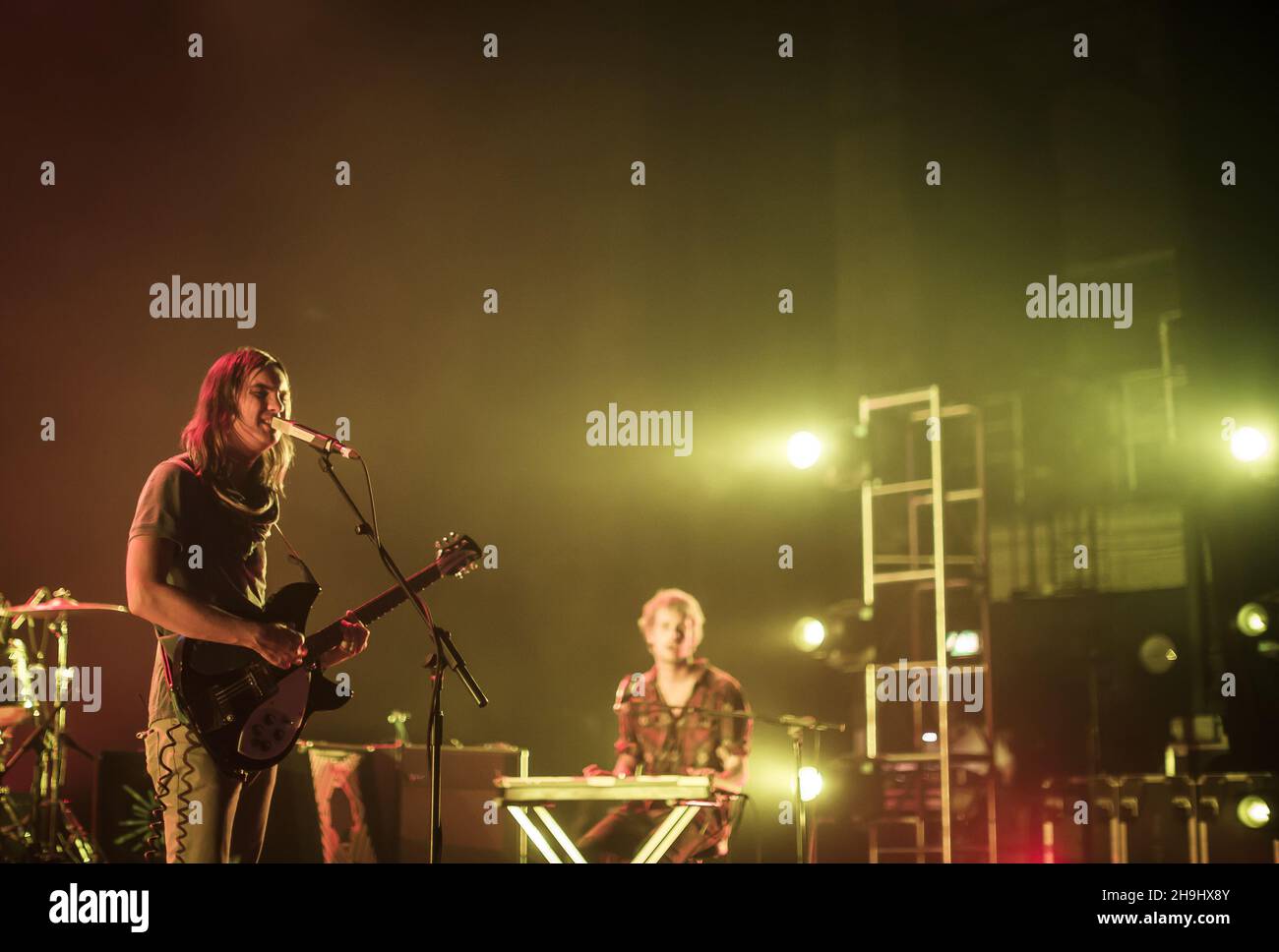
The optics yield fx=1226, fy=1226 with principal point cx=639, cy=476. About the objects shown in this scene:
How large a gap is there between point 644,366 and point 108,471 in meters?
2.03

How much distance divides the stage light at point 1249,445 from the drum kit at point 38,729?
4230mm

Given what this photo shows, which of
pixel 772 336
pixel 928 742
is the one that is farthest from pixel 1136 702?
pixel 772 336

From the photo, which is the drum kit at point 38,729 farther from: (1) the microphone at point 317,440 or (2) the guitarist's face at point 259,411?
(1) the microphone at point 317,440

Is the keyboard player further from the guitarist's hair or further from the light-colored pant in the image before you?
the guitarist's hair

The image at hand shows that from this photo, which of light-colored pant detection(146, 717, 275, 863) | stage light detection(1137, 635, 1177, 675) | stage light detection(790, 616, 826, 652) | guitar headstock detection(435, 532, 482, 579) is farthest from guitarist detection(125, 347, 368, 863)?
stage light detection(1137, 635, 1177, 675)

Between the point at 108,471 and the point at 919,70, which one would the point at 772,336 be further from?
the point at 108,471

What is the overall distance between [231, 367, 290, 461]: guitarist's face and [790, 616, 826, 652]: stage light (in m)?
2.51

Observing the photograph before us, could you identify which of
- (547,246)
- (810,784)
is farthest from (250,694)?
(810,784)

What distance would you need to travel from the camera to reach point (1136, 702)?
5.33m

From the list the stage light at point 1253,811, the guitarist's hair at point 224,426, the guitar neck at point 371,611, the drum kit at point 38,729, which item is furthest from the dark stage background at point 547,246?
the stage light at point 1253,811

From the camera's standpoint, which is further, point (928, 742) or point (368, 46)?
point (928, 742)

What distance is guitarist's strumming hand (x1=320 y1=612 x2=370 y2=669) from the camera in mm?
3707

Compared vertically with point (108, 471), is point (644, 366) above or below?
above

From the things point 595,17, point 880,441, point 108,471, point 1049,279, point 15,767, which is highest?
point 595,17
